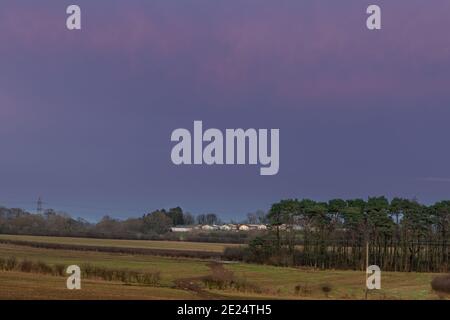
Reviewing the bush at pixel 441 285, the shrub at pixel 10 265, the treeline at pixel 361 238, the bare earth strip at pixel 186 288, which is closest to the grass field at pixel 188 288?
the bare earth strip at pixel 186 288

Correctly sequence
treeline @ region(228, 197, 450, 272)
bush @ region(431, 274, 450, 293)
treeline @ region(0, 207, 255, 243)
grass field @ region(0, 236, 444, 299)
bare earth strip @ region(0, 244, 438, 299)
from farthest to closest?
treeline @ region(0, 207, 255, 243) → treeline @ region(228, 197, 450, 272) → bush @ region(431, 274, 450, 293) → bare earth strip @ region(0, 244, 438, 299) → grass field @ region(0, 236, 444, 299)

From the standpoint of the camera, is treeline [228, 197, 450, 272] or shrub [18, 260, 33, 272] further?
treeline [228, 197, 450, 272]

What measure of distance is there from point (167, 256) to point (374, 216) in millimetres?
41597

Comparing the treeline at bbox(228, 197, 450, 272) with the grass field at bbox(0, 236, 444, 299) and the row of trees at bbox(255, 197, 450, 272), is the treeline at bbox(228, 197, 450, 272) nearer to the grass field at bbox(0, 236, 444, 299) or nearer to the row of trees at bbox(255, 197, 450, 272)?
the row of trees at bbox(255, 197, 450, 272)

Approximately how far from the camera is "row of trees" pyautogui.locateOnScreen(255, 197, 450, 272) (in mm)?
114500

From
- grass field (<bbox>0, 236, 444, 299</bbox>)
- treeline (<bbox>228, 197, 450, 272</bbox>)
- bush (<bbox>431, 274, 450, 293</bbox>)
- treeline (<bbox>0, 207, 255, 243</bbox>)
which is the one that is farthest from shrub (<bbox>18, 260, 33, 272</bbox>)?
treeline (<bbox>0, 207, 255, 243</bbox>)

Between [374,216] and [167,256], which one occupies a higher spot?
[374,216]

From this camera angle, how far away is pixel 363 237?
387 ft

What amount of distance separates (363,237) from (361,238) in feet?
1.54

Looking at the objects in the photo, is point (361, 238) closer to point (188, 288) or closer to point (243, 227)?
point (243, 227)
